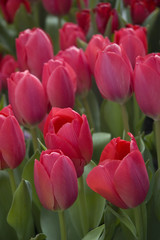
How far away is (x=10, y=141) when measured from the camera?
1.69ft

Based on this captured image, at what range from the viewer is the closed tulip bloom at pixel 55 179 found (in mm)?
446

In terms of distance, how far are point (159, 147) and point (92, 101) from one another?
26cm

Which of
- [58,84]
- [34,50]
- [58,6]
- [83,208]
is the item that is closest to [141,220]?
[83,208]

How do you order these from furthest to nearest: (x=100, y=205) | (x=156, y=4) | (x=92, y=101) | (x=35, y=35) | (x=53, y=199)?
(x=156, y=4) < (x=92, y=101) < (x=35, y=35) < (x=100, y=205) < (x=53, y=199)

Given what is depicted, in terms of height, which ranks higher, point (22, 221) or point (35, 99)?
point (35, 99)

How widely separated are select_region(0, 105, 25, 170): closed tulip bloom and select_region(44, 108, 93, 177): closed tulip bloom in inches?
1.7

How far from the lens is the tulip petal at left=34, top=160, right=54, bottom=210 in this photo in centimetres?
45

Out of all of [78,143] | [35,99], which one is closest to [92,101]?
[35,99]

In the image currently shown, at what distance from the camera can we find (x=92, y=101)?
83 centimetres

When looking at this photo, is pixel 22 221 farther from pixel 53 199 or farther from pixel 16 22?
pixel 16 22

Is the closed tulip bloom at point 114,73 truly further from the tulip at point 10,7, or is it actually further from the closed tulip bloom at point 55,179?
the tulip at point 10,7

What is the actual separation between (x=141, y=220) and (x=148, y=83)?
143 millimetres

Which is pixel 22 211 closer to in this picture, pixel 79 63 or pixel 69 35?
pixel 79 63

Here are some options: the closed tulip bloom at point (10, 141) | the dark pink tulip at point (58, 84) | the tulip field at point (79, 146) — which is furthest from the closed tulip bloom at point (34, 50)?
the closed tulip bloom at point (10, 141)
